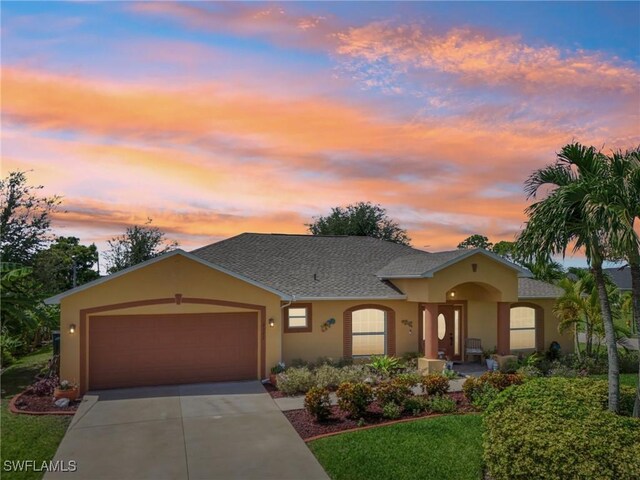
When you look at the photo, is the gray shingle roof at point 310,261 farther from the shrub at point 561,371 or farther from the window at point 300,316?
the shrub at point 561,371

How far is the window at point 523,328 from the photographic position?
2152 centimetres

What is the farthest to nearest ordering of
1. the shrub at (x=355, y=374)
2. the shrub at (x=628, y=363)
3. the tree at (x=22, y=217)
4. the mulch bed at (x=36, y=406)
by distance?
the tree at (x=22, y=217)
the shrub at (x=628, y=363)
the shrub at (x=355, y=374)
the mulch bed at (x=36, y=406)

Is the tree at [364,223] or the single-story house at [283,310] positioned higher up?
the tree at [364,223]

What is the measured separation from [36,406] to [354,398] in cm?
848

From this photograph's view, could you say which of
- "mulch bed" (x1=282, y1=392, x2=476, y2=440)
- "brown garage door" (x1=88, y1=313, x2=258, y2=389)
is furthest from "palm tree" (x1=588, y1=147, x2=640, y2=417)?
"brown garage door" (x1=88, y1=313, x2=258, y2=389)

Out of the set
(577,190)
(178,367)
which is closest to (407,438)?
(577,190)

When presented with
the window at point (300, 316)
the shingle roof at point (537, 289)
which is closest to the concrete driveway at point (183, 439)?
the window at point (300, 316)

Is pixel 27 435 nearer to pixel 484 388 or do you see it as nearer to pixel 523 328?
pixel 484 388

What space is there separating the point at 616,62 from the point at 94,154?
662 inches

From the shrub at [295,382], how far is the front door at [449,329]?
7.74 m

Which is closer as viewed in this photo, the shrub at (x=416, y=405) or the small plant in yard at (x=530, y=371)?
the shrub at (x=416, y=405)

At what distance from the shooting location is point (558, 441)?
27.3 feet

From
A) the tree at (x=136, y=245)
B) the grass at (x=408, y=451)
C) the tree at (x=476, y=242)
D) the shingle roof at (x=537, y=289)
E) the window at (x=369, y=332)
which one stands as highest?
the tree at (x=476, y=242)

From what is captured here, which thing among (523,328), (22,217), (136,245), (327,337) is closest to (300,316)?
(327,337)
